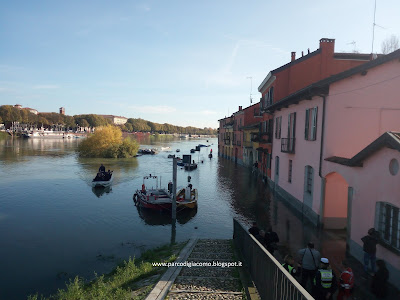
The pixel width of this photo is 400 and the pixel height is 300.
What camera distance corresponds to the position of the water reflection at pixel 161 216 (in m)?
19.8

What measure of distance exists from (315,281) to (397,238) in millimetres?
3600

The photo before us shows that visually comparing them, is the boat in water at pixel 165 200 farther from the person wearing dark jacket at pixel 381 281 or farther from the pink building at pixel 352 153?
the person wearing dark jacket at pixel 381 281

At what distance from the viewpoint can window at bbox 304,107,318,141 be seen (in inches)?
661

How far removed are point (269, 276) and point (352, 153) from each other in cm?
1083

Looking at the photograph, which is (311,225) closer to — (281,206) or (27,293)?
(281,206)

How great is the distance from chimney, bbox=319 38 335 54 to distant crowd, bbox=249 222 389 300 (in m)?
19.5

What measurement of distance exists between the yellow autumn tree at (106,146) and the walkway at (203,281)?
56.1m

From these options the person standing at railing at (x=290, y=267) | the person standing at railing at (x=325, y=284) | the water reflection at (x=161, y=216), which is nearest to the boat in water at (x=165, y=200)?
the water reflection at (x=161, y=216)

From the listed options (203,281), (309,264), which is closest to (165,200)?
(203,281)

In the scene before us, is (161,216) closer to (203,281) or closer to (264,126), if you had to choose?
(203,281)

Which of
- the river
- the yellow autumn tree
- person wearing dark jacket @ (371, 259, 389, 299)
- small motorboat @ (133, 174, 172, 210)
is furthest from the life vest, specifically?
the yellow autumn tree

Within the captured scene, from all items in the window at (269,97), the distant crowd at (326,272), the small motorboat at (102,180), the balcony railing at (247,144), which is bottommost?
the small motorboat at (102,180)

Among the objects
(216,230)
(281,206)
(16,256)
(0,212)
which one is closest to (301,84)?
(281,206)

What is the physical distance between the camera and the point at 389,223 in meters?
9.48
